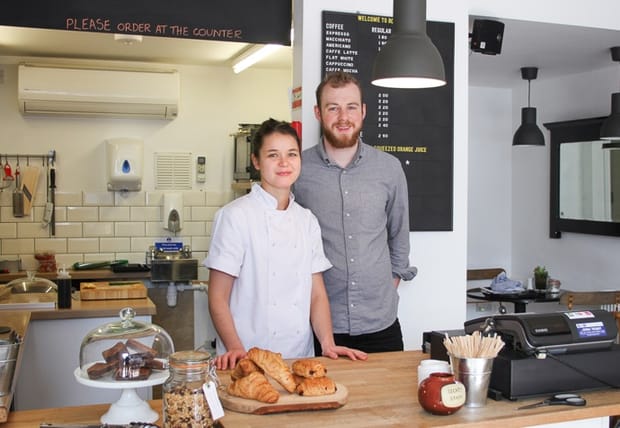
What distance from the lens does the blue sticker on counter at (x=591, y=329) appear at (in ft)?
7.88

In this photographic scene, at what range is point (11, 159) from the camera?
7289mm

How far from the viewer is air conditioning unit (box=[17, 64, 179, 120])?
7035mm

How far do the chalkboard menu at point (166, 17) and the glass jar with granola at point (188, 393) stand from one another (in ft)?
7.61

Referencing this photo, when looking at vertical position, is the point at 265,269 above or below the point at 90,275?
above

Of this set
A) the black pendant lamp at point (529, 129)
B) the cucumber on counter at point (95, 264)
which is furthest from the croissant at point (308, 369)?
the cucumber on counter at point (95, 264)

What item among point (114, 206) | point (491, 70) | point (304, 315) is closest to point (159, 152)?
point (114, 206)

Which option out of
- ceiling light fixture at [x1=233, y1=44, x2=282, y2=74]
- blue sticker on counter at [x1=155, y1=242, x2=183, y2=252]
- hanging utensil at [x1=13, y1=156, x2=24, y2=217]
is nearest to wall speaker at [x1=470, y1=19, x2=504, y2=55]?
ceiling light fixture at [x1=233, y1=44, x2=282, y2=74]

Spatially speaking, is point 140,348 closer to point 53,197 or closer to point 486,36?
point 486,36

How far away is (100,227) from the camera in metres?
7.49

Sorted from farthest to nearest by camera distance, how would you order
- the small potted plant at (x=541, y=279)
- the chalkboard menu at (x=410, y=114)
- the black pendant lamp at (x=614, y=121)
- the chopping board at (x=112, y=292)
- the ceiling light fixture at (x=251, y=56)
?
1. the small potted plant at (x=541, y=279)
2. the ceiling light fixture at (x=251, y=56)
3. the black pendant lamp at (x=614, y=121)
4. the chopping board at (x=112, y=292)
5. the chalkboard menu at (x=410, y=114)

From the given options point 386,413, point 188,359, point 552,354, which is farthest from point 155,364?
point 552,354

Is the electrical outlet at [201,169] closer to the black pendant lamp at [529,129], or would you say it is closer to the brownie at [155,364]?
the black pendant lamp at [529,129]

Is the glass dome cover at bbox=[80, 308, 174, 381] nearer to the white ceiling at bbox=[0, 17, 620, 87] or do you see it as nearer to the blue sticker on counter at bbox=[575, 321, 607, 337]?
the blue sticker on counter at bbox=[575, 321, 607, 337]

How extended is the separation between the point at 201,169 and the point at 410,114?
382cm
